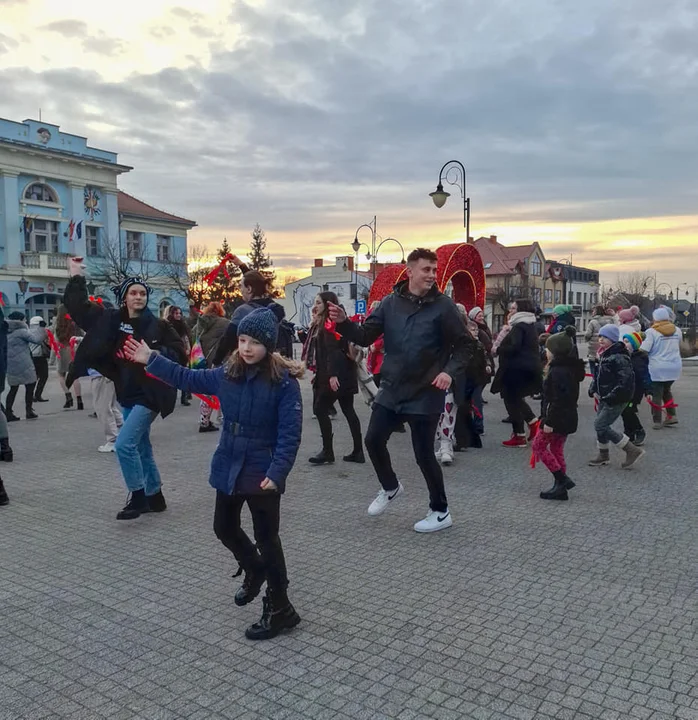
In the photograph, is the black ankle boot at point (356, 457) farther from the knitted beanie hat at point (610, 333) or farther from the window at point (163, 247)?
the window at point (163, 247)

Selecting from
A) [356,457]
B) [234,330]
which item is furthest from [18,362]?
[234,330]

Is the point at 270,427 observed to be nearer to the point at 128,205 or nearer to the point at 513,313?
the point at 513,313

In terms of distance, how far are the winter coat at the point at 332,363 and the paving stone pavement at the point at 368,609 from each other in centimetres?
139

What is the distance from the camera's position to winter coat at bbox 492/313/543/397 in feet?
26.7

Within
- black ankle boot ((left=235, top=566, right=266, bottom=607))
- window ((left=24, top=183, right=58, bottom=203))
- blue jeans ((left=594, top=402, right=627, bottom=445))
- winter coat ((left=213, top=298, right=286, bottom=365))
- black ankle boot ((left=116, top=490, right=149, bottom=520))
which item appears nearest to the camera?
black ankle boot ((left=235, top=566, right=266, bottom=607))

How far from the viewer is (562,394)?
19.2 feet

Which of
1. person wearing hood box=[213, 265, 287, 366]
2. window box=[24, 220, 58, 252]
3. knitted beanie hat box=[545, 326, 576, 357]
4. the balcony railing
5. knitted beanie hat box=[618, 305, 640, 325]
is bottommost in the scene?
knitted beanie hat box=[545, 326, 576, 357]

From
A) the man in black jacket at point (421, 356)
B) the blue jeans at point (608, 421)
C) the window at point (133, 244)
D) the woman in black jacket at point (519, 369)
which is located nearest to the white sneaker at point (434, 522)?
the man in black jacket at point (421, 356)

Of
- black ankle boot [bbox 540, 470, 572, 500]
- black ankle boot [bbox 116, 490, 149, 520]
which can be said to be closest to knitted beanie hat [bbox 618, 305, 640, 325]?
black ankle boot [bbox 540, 470, 572, 500]

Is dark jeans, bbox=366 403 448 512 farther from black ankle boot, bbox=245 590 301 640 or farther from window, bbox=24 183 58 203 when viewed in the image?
window, bbox=24 183 58 203

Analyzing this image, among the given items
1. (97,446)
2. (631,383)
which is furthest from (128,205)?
(631,383)

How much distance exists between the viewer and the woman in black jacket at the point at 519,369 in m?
8.13

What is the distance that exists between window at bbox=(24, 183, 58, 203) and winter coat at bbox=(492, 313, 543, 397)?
3772cm

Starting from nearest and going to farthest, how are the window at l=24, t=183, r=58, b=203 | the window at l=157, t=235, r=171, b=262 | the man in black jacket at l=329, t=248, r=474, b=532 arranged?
the man in black jacket at l=329, t=248, r=474, b=532, the window at l=24, t=183, r=58, b=203, the window at l=157, t=235, r=171, b=262
